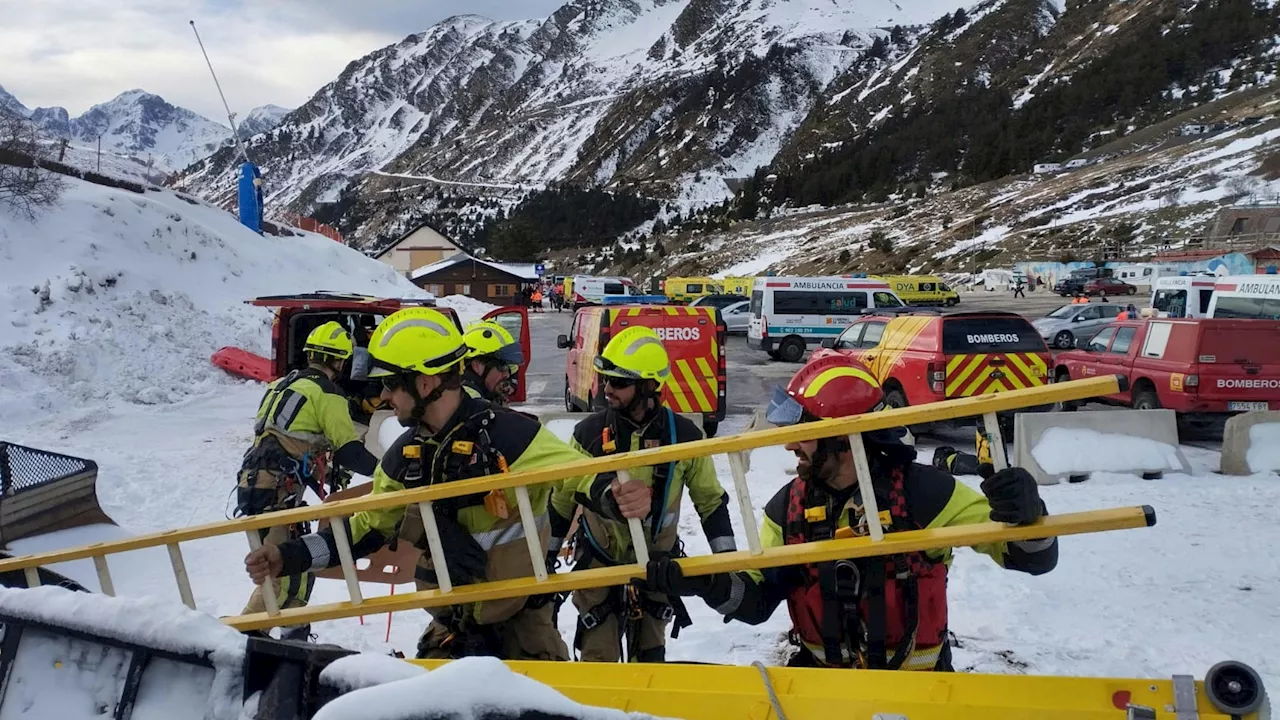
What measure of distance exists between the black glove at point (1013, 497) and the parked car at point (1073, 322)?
924 inches

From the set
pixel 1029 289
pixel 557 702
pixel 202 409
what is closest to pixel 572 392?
pixel 202 409

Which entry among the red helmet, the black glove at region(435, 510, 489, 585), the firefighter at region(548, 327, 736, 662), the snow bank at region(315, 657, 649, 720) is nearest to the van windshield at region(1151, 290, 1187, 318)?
the firefighter at region(548, 327, 736, 662)

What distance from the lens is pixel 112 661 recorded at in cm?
201

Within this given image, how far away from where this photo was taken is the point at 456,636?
3.09 m

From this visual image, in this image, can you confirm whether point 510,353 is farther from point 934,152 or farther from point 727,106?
point 727,106

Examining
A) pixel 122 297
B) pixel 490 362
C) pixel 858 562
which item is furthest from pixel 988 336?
pixel 122 297

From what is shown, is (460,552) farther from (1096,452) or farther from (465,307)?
(465,307)

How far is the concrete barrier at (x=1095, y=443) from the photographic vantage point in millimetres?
9031

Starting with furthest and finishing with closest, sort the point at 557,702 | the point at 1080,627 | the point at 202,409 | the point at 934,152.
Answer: the point at 934,152 → the point at 202,409 → the point at 1080,627 → the point at 557,702

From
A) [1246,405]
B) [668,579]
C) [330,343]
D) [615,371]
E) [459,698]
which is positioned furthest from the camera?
[1246,405]

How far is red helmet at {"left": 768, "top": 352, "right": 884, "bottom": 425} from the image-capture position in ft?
8.63

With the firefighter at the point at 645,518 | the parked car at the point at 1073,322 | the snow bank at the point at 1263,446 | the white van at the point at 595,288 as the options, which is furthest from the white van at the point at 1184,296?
the white van at the point at 595,288

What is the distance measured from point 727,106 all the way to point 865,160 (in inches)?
2574

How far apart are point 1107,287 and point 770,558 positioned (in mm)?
50163
